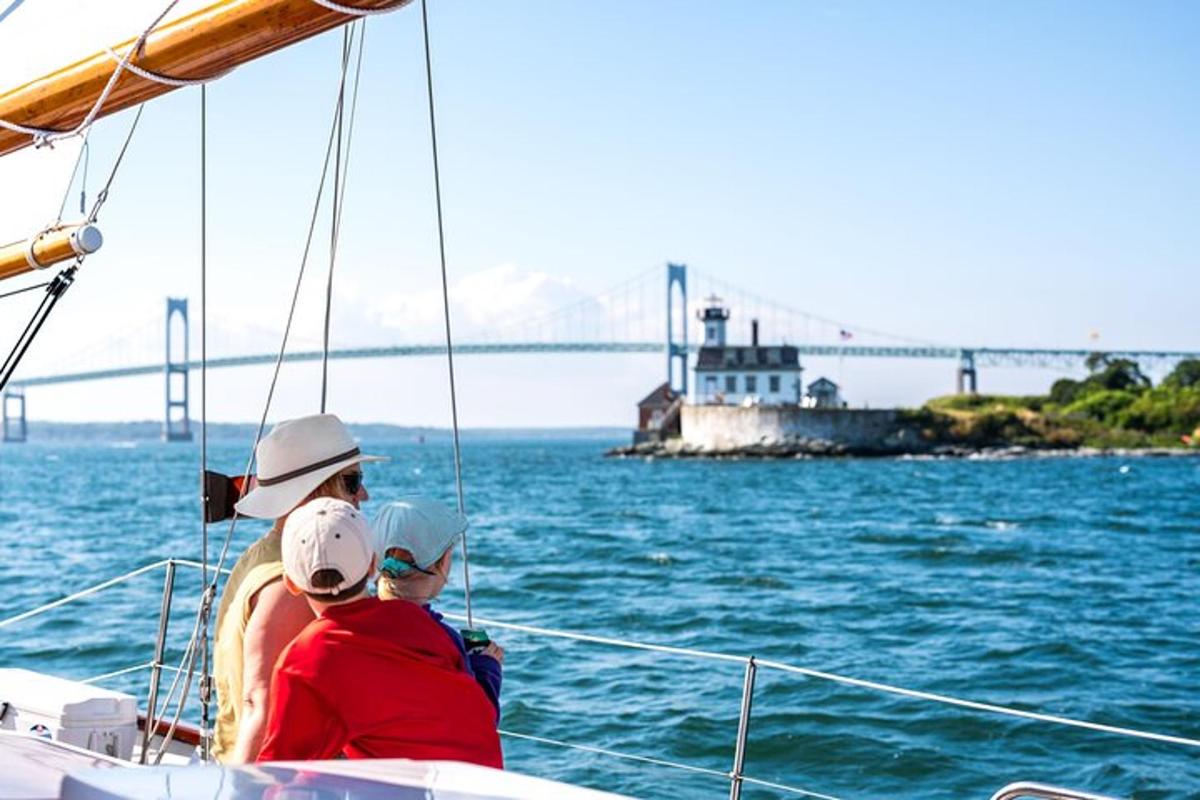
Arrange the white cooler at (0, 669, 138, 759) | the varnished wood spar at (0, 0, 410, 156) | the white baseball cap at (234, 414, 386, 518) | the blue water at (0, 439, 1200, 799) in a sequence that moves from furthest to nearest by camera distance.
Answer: the blue water at (0, 439, 1200, 799)
the white cooler at (0, 669, 138, 759)
the varnished wood spar at (0, 0, 410, 156)
the white baseball cap at (234, 414, 386, 518)

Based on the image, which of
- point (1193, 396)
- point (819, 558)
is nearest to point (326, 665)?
point (819, 558)

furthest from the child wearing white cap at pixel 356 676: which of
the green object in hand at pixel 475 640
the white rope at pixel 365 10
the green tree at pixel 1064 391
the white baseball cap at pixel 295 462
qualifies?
the green tree at pixel 1064 391

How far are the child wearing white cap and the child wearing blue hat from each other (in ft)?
0.93

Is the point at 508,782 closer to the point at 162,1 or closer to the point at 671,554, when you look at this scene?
the point at 162,1

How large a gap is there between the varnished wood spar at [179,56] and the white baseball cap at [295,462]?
819mm

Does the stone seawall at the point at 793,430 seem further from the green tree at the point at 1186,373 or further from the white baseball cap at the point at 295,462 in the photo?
the white baseball cap at the point at 295,462

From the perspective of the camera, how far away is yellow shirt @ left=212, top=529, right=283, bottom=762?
2.61 m

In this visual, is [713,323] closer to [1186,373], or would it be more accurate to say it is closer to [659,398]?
[659,398]

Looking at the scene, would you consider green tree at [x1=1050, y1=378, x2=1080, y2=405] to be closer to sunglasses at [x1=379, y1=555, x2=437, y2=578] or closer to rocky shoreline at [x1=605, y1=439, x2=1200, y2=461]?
rocky shoreline at [x1=605, y1=439, x2=1200, y2=461]

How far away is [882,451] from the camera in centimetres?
7525

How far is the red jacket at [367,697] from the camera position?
86.9 inches

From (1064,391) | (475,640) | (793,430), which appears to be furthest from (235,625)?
(1064,391)

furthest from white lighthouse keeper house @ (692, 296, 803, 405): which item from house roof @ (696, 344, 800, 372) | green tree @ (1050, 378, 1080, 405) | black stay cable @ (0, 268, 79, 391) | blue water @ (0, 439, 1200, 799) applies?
black stay cable @ (0, 268, 79, 391)

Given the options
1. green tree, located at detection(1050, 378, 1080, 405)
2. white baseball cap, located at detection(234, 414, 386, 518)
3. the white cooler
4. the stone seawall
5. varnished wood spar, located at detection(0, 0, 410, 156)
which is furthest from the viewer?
green tree, located at detection(1050, 378, 1080, 405)
